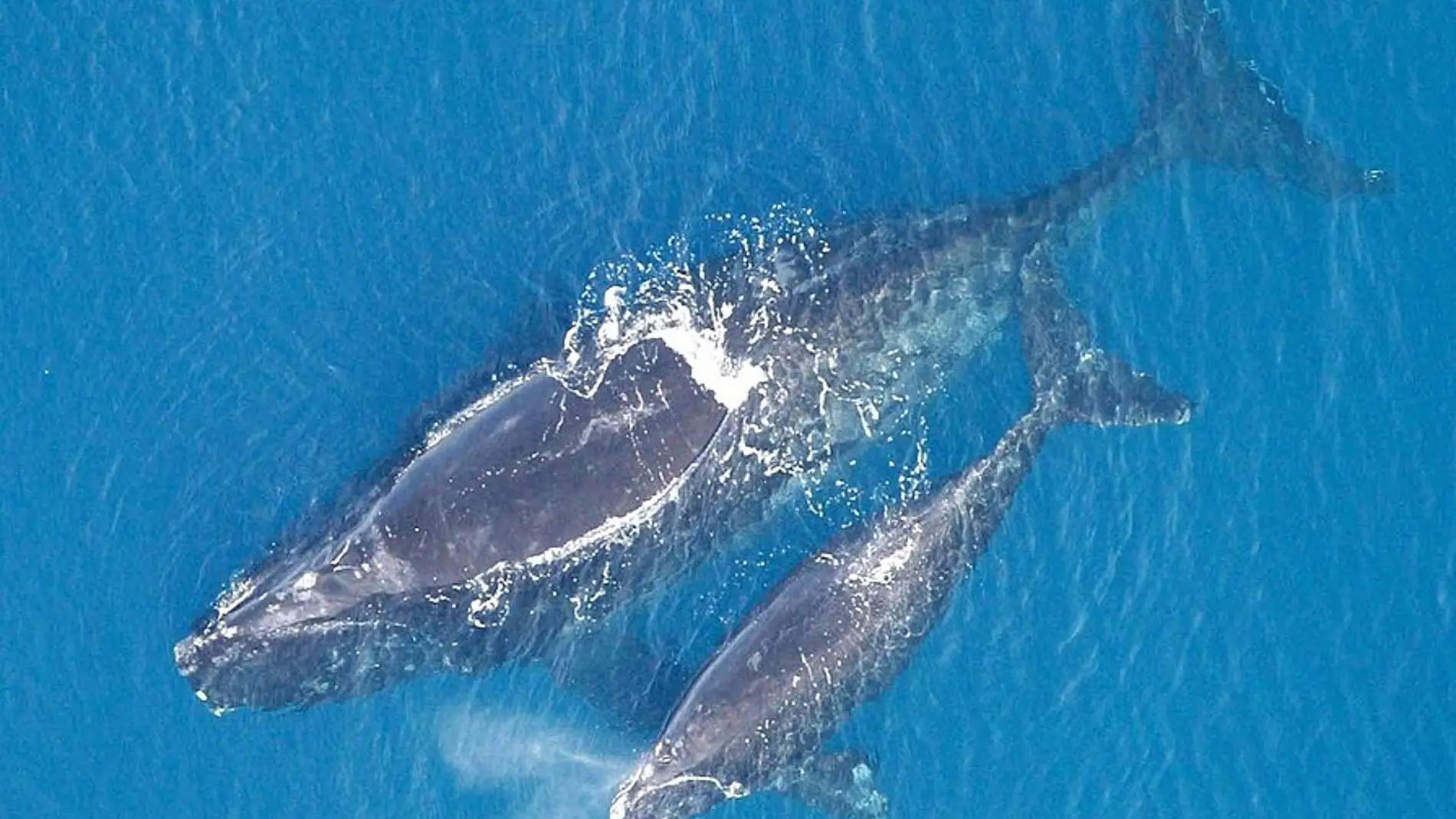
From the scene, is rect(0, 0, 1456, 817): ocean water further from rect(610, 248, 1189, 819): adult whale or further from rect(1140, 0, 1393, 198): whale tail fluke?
rect(610, 248, 1189, 819): adult whale

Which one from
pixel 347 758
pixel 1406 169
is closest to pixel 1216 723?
pixel 1406 169

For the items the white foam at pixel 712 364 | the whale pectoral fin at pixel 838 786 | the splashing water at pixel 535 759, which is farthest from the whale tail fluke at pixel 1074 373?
the splashing water at pixel 535 759

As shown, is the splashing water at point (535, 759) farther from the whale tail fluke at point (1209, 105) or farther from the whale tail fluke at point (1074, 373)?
the whale tail fluke at point (1209, 105)

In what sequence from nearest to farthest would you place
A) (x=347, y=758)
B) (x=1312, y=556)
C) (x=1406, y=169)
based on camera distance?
1. (x=347, y=758)
2. (x=1312, y=556)
3. (x=1406, y=169)

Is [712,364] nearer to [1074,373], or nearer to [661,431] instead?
[661,431]

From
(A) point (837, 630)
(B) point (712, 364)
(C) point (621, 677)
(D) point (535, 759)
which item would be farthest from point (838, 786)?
(B) point (712, 364)

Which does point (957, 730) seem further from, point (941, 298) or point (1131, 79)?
point (1131, 79)
